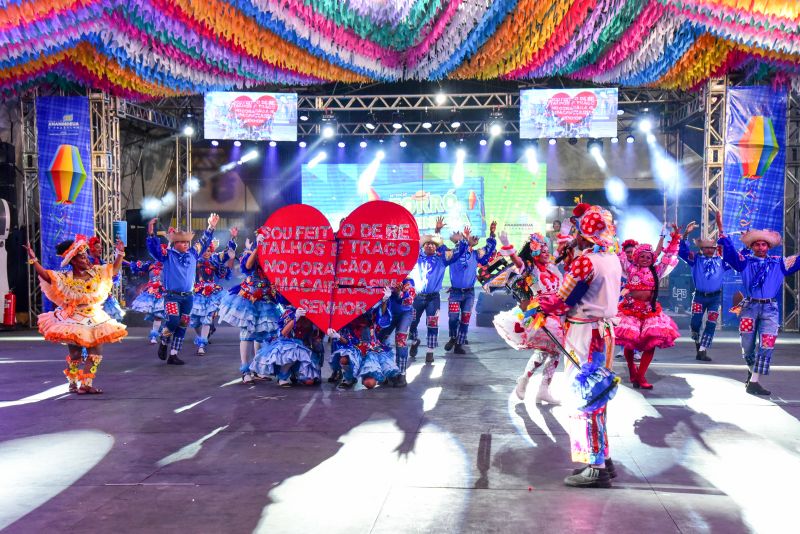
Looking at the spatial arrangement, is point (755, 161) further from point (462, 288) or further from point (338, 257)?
point (338, 257)

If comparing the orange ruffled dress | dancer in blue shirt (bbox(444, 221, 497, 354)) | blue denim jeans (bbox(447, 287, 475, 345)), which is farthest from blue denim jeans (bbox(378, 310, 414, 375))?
blue denim jeans (bbox(447, 287, 475, 345))

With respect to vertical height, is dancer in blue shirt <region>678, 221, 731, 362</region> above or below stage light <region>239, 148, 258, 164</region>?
below

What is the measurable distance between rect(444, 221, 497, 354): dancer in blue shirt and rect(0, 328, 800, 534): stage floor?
2.34 meters

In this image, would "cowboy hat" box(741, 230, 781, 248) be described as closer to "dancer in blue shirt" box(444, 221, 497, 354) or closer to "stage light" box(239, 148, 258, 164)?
"dancer in blue shirt" box(444, 221, 497, 354)

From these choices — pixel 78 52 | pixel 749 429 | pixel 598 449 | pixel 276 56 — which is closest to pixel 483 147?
pixel 276 56

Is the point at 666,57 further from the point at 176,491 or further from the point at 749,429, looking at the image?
the point at 176,491

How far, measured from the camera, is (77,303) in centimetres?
730

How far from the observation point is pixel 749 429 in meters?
6.04

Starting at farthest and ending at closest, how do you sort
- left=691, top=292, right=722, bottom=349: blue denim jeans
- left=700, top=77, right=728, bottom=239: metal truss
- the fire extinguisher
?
the fire extinguisher, left=700, top=77, right=728, bottom=239: metal truss, left=691, top=292, right=722, bottom=349: blue denim jeans

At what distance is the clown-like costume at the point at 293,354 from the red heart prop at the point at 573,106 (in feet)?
33.0

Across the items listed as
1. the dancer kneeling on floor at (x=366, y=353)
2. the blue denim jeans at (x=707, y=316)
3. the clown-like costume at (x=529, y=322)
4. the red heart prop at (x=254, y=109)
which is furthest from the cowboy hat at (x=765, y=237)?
the red heart prop at (x=254, y=109)

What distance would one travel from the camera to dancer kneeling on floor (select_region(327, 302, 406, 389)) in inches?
303

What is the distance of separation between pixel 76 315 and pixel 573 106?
11980mm

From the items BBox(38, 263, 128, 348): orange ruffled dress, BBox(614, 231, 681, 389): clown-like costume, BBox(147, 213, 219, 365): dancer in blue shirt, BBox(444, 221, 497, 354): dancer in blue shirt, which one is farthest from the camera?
BBox(444, 221, 497, 354): dancer in blue shirt
